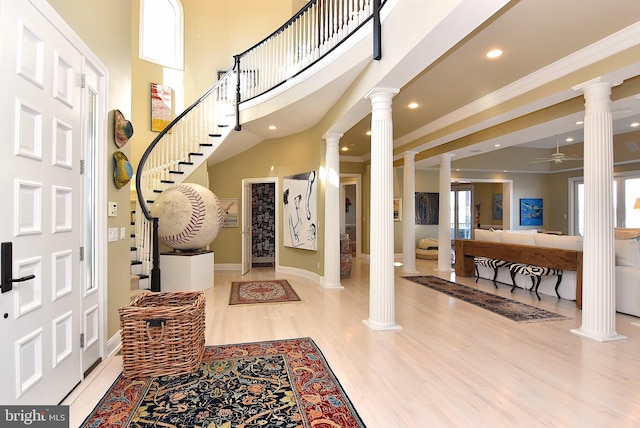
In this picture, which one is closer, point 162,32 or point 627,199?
point 162,32

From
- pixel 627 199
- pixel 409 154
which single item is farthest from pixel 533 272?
pixel 627 199

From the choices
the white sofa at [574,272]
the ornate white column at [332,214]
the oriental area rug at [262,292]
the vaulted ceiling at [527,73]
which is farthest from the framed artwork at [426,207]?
the oriental area rug at [262,292]

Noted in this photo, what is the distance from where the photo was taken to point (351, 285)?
6367 millimetres

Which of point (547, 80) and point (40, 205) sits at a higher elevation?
point (547, 80)

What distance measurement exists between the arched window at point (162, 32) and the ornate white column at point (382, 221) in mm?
5861

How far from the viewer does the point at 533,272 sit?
213 inches

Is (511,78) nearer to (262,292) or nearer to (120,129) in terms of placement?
(120,129)

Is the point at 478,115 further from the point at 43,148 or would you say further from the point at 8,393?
the point at 8,393

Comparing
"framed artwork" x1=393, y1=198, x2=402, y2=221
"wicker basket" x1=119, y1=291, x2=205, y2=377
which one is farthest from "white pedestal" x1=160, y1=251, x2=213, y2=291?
"framed artwork" x1=393, y1=198, x2=402, y2=221

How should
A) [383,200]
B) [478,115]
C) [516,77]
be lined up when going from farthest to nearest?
[478,115] → [516,77] → [383,200]

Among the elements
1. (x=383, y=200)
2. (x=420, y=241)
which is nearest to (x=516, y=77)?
(x=383, y=200)

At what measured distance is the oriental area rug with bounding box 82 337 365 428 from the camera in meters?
2.10

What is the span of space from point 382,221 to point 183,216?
11.0ft

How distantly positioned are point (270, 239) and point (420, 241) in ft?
15.3
